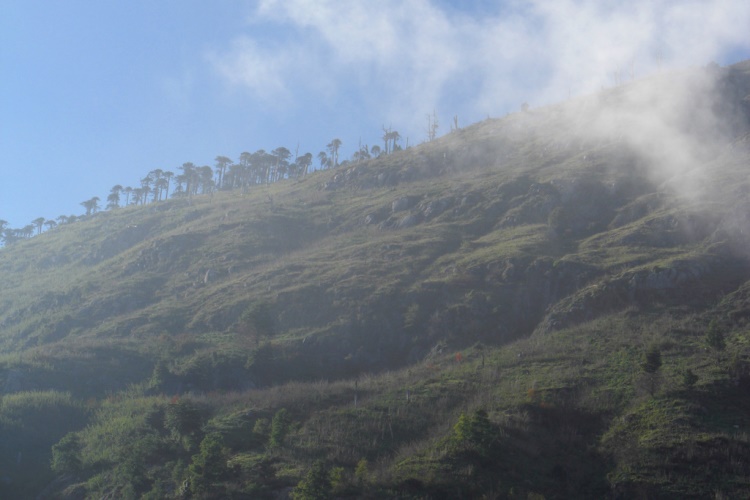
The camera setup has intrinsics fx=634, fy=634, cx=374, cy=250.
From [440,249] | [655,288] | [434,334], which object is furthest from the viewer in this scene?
[440,249]

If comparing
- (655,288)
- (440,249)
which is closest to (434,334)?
(440,249)

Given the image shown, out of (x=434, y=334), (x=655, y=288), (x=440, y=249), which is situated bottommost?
(x=434, y=334)

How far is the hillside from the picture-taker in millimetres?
36000

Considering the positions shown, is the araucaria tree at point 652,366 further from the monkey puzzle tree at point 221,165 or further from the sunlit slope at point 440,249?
the monkey puzzle tree at point 221,165

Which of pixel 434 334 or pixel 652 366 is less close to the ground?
pixel 434 334

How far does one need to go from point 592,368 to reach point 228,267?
51.9 meters

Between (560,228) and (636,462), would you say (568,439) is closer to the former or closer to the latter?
(636,462)

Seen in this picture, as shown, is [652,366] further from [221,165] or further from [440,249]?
[221,165]

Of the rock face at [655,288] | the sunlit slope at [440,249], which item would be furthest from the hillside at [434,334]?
the sunlit slope at [440,249]

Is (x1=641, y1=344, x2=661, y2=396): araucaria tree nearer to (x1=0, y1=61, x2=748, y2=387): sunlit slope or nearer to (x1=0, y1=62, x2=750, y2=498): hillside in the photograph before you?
(x1=0, y1=62, x2=750, y2=498): hillside

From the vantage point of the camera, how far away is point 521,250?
6644 centimetres

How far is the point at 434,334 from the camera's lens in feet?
193

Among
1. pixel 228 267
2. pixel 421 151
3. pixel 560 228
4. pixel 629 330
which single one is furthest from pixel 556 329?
pixel 421 151

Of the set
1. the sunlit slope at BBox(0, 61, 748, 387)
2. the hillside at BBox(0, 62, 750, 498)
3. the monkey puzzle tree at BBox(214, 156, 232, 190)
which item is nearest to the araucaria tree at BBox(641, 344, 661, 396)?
the hillside at BBox(0, 62, 750, 498)
